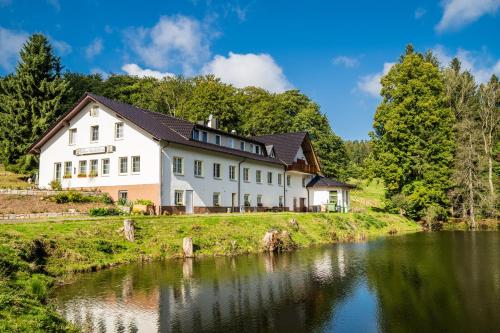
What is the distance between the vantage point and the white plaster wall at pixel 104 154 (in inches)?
1268

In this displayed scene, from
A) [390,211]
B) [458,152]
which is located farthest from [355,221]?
[458,152]

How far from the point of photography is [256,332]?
9.98 m

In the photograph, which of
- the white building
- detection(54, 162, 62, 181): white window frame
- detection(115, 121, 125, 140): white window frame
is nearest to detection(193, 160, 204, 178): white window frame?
the white building

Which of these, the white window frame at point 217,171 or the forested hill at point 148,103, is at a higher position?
the forested hill at point 148,103

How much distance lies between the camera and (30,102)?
4850 centimetres

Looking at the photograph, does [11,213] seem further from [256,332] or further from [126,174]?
[256,332]

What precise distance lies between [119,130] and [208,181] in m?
8.67

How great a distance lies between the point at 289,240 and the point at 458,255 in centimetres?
997

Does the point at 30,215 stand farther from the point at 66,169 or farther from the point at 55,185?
the point at 66,169

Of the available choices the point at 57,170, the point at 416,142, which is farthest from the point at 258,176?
the point at 57,170

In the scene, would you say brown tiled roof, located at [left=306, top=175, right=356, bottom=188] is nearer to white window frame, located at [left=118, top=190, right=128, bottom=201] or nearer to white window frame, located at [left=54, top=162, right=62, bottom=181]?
white window frame, located at [left=118, top=190, right=128, bottom=201]

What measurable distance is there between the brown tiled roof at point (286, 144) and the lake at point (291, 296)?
88.2 feet

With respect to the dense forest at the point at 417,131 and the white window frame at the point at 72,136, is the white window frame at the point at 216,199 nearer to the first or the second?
the white window frame at the point at 72,136

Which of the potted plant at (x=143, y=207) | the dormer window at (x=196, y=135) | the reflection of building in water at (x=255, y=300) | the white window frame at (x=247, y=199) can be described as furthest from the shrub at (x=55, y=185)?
the reflection of building in water at (x=255, y=300)
